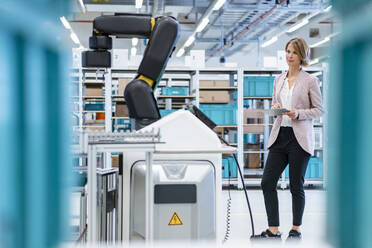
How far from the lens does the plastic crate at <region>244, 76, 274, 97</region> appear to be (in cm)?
603

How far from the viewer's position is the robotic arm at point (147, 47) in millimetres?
2252

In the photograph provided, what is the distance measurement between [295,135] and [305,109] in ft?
0.63

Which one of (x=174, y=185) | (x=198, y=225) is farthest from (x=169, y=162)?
(x=198, y=225)

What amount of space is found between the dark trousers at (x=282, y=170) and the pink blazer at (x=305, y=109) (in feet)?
0.15

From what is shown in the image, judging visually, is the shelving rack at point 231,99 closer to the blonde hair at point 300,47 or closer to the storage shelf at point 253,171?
the storage shelf at point 253,171

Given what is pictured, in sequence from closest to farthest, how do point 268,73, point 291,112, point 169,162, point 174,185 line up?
point 174,185, point 169,162, point 291,112, point 268,73

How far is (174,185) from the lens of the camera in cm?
184

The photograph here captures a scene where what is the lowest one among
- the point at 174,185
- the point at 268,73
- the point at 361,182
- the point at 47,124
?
the point at 174,185

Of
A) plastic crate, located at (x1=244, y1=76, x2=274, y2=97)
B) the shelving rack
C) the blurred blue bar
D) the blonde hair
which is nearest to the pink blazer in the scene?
the blonde hair

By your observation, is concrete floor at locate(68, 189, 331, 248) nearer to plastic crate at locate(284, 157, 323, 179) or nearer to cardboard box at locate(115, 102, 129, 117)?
plastic crate at locate(284, 157, 323, 179)

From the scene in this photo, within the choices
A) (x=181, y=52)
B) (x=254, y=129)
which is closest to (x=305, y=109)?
(x=254, y=129)

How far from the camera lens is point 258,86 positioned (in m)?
6.05

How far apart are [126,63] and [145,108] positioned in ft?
12.0

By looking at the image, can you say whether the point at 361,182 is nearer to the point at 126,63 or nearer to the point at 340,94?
the point at 340,94
